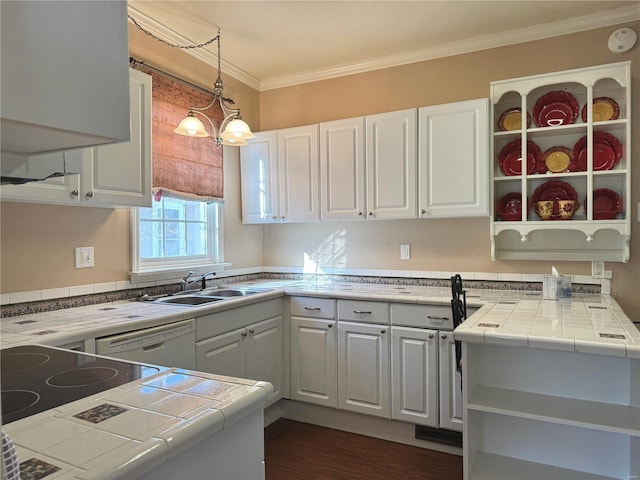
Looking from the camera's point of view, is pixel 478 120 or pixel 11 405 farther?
pixel 478 120

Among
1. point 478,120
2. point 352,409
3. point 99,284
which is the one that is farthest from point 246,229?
point 478,120

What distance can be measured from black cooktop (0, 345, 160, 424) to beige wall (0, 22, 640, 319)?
924 mm

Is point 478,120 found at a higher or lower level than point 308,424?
higher

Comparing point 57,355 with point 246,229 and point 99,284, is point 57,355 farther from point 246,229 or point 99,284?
point 246,229

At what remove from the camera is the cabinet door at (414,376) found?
2703 mm

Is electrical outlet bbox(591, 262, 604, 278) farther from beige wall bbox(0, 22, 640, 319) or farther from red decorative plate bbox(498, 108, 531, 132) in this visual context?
red decorative plate bbox(498, 108, 531, 132)

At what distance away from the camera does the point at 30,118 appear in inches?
19.5

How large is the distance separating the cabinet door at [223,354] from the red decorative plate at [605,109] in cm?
262

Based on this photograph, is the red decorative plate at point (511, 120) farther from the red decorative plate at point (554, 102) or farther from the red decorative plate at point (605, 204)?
the red decorative plate at point (605, 204)

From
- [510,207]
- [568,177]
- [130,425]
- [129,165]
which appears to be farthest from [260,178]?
[130,425]

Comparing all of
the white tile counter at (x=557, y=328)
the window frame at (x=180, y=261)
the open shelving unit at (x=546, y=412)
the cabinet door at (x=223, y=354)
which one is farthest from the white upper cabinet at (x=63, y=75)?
the window frame at (x=180, y=261)

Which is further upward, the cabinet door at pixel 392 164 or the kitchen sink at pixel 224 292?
the cabinet door at pixel 392 164

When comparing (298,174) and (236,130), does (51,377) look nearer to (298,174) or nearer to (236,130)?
(236,130)

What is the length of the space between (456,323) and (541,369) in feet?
1.51
